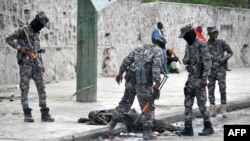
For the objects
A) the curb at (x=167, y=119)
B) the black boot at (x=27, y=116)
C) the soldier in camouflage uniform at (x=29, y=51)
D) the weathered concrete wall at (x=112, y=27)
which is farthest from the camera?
the weathered concrete wall at (x=112, y=27)

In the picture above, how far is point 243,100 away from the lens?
16609 millimetres

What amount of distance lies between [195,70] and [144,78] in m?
1.08

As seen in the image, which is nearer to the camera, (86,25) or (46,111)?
(46,111)

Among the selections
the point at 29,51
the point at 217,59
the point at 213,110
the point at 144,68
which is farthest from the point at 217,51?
the point at 29,51

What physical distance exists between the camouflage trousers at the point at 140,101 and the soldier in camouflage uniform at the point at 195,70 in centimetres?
85

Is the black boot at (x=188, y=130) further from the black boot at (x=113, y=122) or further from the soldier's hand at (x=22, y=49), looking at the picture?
the soldier's hand at (x=22, y=49)

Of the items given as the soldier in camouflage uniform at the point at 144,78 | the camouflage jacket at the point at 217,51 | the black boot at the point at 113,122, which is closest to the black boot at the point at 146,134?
the soldier in camouflage uniform at the point at 144,78

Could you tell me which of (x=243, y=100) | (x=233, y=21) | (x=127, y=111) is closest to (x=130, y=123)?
(x=127, y=111)

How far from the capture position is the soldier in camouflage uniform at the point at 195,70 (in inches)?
442

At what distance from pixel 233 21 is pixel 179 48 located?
5.35 meters

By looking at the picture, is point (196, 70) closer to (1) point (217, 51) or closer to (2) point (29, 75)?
(1) point (217, 51)

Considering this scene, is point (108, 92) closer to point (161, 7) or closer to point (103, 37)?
point (103, 37)

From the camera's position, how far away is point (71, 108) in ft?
46.4

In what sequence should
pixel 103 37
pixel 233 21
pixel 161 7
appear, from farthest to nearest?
1. pixel 233 21
2. pixel 161 7
3. pixel 103 37
